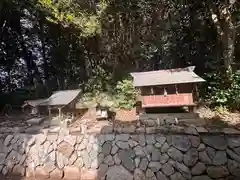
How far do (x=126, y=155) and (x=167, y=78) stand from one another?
5.99ft

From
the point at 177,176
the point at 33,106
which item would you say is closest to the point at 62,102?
the point at 33,106

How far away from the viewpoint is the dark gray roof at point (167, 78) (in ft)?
15.7

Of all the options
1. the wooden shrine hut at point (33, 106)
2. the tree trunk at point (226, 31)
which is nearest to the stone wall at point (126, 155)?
the wooden shrine hut at point (33, 106)

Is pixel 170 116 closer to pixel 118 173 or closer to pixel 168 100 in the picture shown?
pixel 168 100

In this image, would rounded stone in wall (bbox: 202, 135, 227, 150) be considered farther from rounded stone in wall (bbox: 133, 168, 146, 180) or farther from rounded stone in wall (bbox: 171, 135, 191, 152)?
rounded stone in wall (bbox: 133, 168, 146, 180)

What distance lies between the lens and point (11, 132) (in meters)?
5.32

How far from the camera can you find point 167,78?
4.95 meters

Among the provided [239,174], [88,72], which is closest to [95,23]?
[88,72]

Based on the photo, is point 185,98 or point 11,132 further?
point 11,132

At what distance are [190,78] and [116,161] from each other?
2.22m

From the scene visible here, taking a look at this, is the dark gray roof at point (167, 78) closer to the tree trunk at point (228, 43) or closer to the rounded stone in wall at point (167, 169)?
the tree trunk at point (228, 43)

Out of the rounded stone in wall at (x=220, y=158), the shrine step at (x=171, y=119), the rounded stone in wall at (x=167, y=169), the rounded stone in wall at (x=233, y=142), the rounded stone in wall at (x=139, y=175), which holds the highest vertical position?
the shrine step at (x=171, y=119)

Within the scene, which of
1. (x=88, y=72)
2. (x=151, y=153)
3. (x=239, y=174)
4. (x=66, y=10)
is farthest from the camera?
(x=88, y=72)

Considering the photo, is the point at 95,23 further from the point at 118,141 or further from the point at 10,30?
the point at 10,30
